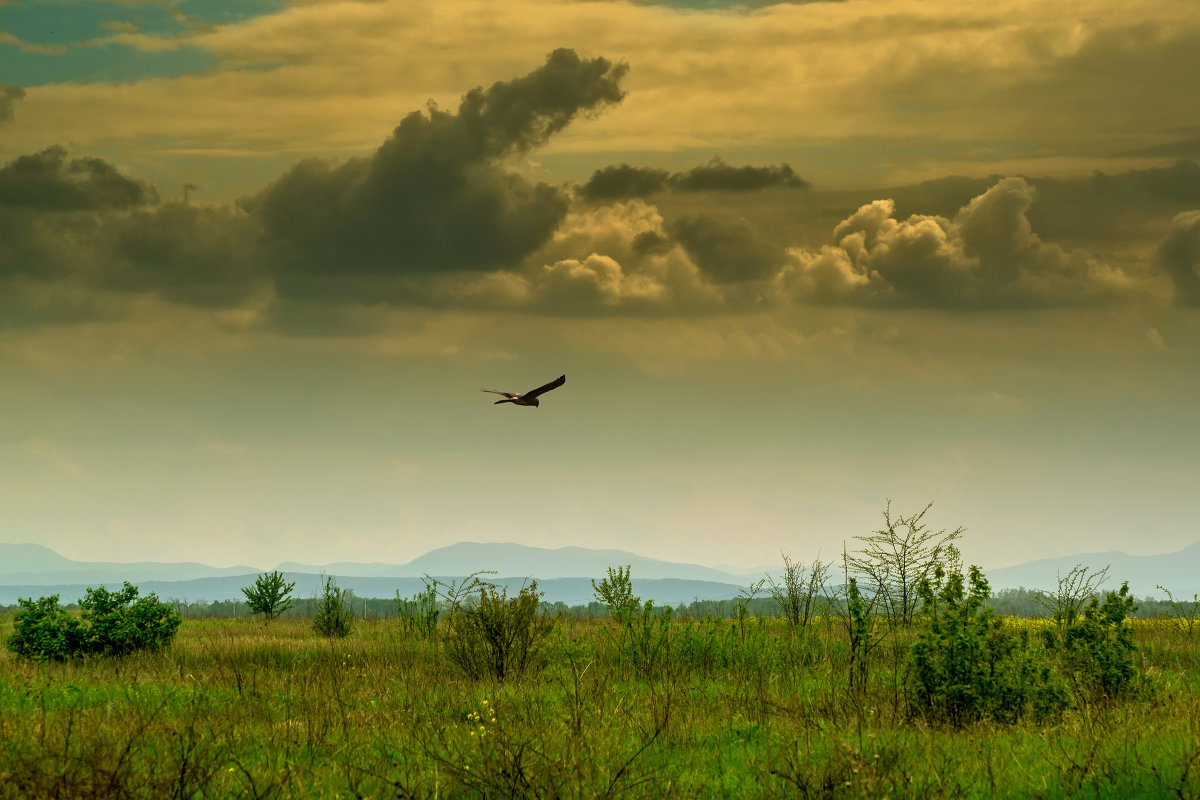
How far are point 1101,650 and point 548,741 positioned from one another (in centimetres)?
870

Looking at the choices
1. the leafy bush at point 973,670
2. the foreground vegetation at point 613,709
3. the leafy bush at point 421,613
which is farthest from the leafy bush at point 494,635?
the leafy bush at point 973,670

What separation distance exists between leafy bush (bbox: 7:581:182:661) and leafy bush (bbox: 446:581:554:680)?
7.30m

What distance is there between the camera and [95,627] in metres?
20.2

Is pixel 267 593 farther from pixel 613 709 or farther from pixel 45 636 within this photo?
pixel 613 709

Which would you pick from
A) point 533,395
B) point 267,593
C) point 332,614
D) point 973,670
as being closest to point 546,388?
point 533,395

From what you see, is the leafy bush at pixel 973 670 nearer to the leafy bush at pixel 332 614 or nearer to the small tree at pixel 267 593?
the leafy bush at pixel 332 614

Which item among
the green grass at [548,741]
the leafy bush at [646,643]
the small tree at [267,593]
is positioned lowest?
the green grass at [548,741]

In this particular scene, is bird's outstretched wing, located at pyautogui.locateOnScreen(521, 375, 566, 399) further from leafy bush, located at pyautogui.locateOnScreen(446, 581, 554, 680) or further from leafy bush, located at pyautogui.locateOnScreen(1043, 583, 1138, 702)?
leafy bush, located at pyautogui.locateOnScreen(1043, 583, 1138, 702)

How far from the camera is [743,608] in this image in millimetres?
18953

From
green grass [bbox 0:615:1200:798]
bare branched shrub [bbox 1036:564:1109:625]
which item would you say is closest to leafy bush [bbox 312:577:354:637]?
green grass [bbox 0:615:1200:798]

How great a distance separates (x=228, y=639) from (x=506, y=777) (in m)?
17.4

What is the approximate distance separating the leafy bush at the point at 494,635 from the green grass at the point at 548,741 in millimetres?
697

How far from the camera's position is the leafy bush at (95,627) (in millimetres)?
20016

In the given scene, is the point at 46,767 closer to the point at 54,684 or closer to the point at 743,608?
the point at 54,684
